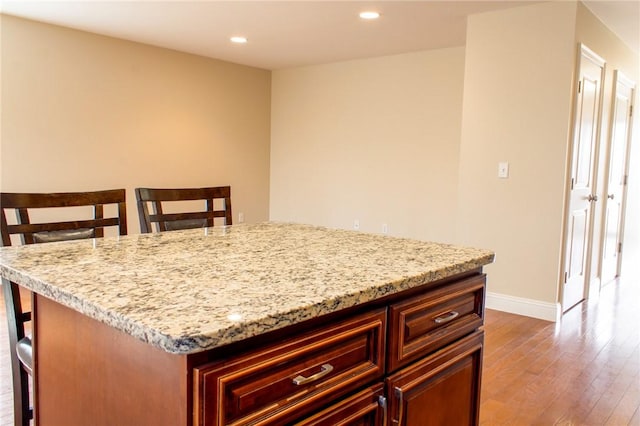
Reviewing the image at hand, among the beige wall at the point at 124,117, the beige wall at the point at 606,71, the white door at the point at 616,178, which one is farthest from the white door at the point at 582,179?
the beige wall at the point at 124,117

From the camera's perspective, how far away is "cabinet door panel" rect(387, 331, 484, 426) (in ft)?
3.90

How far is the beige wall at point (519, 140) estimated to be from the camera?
3.45 meters

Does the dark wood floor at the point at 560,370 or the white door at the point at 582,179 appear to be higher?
the white door at the point at 582,179

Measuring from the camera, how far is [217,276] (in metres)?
1.14

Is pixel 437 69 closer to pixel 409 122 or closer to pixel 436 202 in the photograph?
pixel 409 122

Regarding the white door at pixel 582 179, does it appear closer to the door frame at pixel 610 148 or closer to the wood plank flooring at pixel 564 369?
the wood plank flooring at pixel 564 369

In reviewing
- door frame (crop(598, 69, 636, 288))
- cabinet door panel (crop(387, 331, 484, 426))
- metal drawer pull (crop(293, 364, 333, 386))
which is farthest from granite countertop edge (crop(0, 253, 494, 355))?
door frame (crop(598, 69, 636, 288))

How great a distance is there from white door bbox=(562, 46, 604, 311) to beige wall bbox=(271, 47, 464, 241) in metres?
1.21

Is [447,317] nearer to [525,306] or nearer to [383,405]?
[383,405]

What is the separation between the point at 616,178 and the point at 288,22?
134 inches

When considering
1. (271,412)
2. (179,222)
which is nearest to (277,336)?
(271,412)

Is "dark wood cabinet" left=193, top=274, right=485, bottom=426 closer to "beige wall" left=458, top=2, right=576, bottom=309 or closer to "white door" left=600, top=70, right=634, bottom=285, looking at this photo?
"beige wall" left=458, top=2, right=576, bottom=309

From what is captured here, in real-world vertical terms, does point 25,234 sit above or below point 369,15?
below

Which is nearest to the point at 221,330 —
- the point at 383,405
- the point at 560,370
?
the point at 383,405
